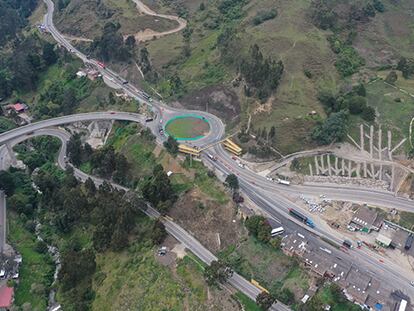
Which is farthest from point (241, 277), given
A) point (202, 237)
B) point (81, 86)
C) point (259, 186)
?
point (81, 86)

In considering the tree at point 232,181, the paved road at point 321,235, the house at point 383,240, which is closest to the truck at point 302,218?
the paved road at point 321,235

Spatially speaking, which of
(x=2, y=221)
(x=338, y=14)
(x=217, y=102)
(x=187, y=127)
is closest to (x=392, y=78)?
(x=338, y=14)

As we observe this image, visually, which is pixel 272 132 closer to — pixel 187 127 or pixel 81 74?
pixel 187 127

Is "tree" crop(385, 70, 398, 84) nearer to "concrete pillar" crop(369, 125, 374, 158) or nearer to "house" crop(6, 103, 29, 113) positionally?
"concrete pillar" crop(369, 125, 374, 158)

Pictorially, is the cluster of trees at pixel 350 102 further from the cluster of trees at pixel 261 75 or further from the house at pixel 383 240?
the house at pixel 383 240

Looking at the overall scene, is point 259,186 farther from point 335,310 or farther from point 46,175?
point 46,175

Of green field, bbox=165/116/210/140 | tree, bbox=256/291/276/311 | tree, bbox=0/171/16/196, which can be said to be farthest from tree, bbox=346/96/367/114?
tree, bbox=0/171/16/196
